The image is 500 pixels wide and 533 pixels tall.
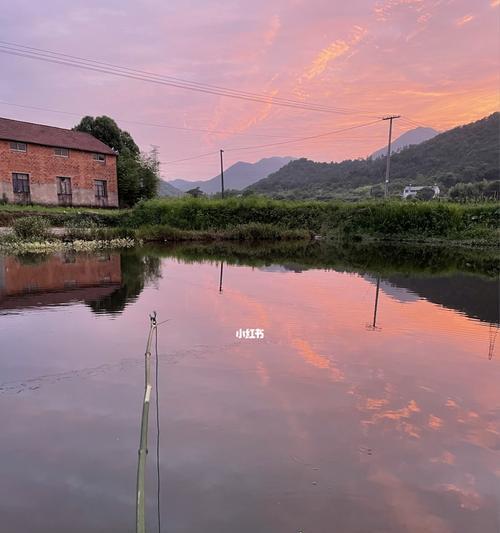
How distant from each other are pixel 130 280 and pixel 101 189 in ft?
72.7

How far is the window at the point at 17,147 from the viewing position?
25797 millimetres

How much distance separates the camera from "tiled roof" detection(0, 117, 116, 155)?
86.1 feet

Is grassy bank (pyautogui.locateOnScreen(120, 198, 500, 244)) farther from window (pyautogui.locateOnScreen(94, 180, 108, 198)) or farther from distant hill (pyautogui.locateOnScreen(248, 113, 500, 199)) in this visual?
distant hill (pyautogui.locateOnScreen(248, 113, 500, 199))

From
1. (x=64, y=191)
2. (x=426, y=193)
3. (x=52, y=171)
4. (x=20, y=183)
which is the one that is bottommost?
(x=64, y=191)

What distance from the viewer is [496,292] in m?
9.59

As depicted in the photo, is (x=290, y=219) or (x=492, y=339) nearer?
(x=492, y=339)

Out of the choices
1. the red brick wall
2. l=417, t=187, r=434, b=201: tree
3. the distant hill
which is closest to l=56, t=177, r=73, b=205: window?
the red brick wall

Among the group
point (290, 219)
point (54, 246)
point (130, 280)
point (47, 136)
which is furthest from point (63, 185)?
point (130, 280)

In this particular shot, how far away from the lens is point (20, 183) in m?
26.3

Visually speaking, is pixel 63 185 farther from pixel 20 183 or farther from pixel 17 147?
pixel 17 147

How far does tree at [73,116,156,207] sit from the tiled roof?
8.09ft

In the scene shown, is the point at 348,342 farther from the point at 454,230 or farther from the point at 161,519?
the point at 454,230

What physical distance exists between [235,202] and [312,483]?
80.4 ft

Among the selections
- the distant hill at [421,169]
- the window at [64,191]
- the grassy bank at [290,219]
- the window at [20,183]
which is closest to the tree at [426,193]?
the distant hill at [421,169]
